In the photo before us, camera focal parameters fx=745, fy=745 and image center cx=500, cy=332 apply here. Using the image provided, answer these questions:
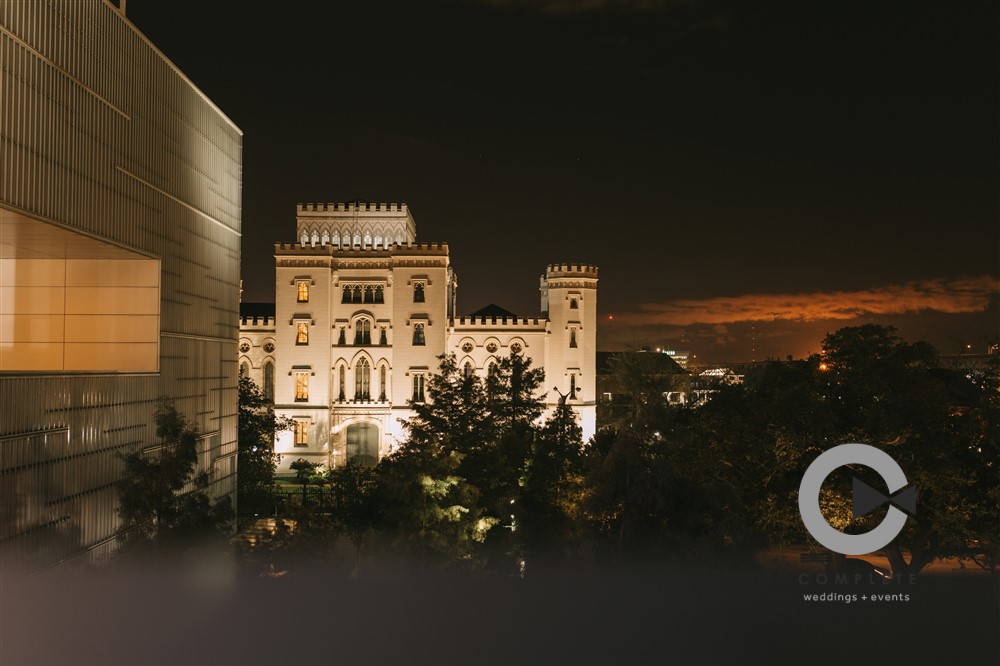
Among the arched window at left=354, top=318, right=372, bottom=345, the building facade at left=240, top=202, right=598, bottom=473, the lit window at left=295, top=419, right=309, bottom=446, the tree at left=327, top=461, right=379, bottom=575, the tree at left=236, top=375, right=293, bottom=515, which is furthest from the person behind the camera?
the arched window at left=354, top=318, right=372, bottom=345

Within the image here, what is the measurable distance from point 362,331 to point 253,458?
1241 cm

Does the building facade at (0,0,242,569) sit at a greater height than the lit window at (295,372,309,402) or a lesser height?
greater

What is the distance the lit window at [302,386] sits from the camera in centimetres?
3916

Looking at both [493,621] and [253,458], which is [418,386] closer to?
[253,458]

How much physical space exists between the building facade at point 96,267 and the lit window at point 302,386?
1842 centimetres

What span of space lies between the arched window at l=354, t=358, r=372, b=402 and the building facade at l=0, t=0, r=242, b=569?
18.7m

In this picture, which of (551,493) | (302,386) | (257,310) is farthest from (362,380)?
(551,493)

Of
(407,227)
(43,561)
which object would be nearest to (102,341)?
(43,561)

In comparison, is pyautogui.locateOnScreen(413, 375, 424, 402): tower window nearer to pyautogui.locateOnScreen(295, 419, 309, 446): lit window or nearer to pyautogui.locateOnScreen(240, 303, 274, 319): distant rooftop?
pyautogui.locateOnScreen(295, 419, 309, 446): lit window

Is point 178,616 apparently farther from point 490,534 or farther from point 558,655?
point 490,534

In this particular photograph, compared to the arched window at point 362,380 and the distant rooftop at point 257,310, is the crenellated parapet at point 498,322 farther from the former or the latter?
the distant rooftop at point 257,310

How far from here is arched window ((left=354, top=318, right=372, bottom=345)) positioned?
39719 mm

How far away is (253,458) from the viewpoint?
28.6 m

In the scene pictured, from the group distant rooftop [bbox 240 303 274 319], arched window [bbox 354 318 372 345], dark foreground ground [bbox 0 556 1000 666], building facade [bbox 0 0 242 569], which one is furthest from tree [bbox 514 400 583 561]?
distant rooftop [bbox 240 303 274 319]
